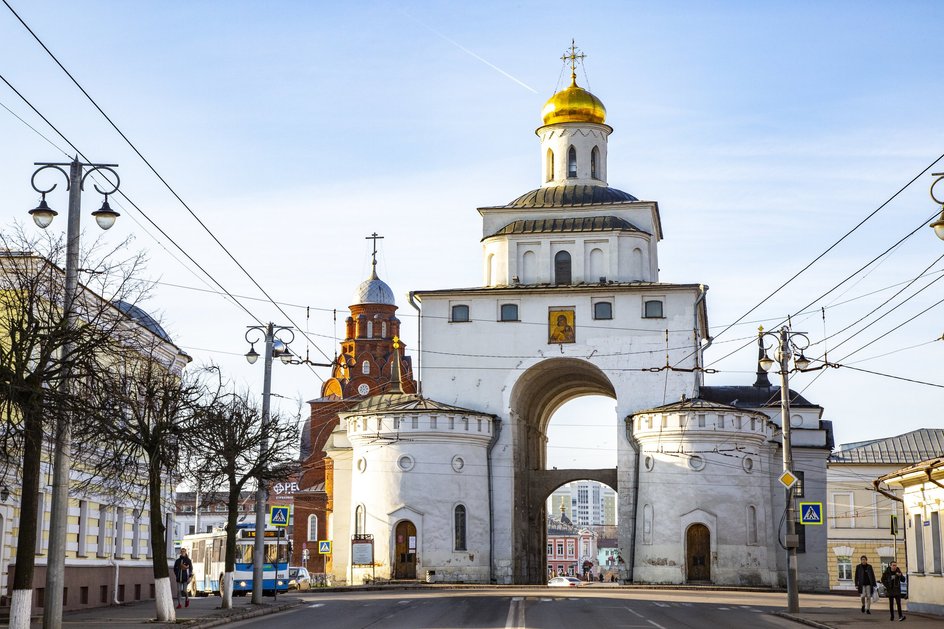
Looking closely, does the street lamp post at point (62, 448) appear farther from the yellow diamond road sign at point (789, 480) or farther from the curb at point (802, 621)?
the yellow diamond road sign at point (789, 480)

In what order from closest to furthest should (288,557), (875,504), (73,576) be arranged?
(73,576), (288,557), (875,504)

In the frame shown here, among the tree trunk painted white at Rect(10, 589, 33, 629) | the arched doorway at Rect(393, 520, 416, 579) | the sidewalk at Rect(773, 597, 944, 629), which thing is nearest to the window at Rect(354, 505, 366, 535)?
the arched doorway at Rect(393, 520, 416, 579)

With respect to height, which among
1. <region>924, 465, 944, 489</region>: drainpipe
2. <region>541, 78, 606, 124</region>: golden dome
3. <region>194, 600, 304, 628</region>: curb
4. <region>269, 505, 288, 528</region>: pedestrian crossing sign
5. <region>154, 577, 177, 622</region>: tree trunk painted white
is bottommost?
<region>194, 600, 304, 628</region>: curb

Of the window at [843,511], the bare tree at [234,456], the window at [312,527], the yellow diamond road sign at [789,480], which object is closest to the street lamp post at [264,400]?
the bare tree at [234,456]

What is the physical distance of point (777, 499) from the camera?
58.3m

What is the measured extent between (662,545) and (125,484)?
2356 cm

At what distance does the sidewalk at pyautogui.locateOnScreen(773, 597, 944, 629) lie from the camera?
25641 millimetres

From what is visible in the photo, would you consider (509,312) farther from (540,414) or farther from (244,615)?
(244,615)

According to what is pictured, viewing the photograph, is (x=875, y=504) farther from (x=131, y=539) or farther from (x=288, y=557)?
(x=131, y=539)

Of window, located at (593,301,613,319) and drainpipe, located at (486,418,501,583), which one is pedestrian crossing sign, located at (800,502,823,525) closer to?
drainpipe, located at (486,418,501,583)

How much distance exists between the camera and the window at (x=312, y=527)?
97625mm

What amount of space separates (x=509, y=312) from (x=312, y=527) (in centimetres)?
4641

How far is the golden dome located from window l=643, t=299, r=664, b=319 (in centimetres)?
1122

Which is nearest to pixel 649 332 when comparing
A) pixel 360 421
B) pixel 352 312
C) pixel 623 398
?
pixel 623 398
